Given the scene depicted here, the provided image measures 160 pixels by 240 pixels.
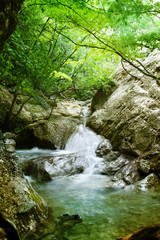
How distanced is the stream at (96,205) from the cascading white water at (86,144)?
0.17m

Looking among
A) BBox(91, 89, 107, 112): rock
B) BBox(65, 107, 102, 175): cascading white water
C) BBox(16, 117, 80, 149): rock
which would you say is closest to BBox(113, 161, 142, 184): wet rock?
BBox(65, 107, 102, 175): cascading white water

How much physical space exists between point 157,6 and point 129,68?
5.97 meters

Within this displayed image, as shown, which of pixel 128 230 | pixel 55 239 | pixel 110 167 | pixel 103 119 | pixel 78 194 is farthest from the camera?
pixel 103 119

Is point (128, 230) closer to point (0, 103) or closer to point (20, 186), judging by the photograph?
point (20, 186)

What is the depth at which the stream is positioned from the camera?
2688 mm

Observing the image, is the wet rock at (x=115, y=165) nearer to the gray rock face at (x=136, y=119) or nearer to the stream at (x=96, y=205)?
the stream at (x=96, y=205)

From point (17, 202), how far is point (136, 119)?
19.6ft

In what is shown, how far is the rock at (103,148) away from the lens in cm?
765

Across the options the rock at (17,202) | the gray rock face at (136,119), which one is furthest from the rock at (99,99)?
the rock at (17,202)

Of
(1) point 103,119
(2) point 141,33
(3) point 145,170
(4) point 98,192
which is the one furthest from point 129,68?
(4) point 98,192

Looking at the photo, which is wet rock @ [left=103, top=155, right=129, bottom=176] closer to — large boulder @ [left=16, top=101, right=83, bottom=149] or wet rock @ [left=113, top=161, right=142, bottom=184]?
wet rock @ [left=113, top=161, right=142, bottom=184]

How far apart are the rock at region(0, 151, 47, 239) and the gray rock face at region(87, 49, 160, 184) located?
4.20m

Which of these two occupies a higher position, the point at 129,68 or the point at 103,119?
the point at 129,68

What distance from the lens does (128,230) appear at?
8.90ft
